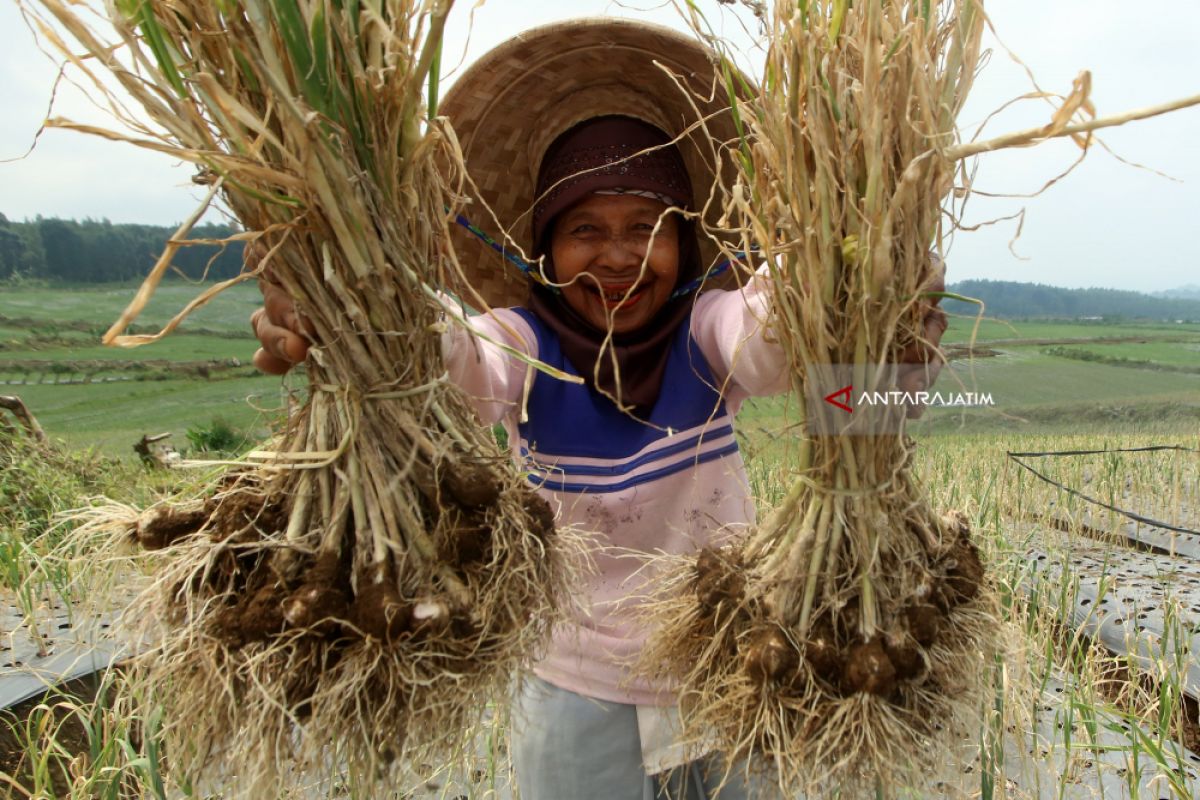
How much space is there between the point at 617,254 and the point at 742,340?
27cm

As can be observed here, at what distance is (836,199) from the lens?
2.40ft

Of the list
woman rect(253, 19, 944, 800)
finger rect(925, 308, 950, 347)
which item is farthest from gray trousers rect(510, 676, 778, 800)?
finger rect(925, 308, 950, 347)

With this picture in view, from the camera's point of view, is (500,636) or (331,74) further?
(500,636)

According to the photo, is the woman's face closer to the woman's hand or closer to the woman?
the woman

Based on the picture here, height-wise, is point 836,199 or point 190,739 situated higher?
point 836,199

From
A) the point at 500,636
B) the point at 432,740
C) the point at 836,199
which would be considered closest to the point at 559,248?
the point at 836,199

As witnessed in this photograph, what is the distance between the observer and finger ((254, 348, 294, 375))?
771 mm

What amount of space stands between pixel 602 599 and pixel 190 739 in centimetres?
58

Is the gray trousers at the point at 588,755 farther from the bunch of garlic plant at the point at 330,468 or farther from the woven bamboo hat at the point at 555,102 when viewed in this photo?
the woven bamboo hat at the point at 555,102

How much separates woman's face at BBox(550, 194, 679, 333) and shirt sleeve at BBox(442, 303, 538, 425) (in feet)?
0.39

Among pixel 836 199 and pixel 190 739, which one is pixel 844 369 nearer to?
pixel 836 199

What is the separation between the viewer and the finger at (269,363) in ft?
2.53

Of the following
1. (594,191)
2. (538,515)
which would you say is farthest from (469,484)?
(594,191)

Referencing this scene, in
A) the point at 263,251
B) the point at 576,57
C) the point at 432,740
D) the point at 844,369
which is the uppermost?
the point at 576,57
